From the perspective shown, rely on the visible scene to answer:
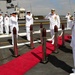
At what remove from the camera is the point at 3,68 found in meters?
8.15

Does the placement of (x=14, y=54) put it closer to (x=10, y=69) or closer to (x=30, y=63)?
(x=30, y=63)

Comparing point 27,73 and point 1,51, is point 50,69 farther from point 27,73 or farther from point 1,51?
point 1,51

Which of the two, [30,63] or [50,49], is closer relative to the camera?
[30,63]

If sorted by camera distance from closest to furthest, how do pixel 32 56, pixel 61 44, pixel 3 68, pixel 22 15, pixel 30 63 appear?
pixel 3 68, pixel 30 63, pixel 32 56, pixel 61 44, pixel 22 15

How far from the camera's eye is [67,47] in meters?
12.1

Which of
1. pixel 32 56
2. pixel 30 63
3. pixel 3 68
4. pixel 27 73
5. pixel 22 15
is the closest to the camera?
pixel 27 73

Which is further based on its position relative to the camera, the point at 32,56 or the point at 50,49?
the point at 50,49

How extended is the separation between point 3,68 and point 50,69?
160 cm

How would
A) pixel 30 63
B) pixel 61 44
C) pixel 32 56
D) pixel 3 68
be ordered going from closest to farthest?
pixel 3 68 → pixel 30 63 → pixel 32 56 → pixel 61 44

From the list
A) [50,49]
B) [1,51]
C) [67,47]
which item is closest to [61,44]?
[67,47]

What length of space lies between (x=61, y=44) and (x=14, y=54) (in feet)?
11.3

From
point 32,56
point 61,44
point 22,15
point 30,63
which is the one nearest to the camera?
point 30,63

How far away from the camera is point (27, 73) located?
756 centimetres

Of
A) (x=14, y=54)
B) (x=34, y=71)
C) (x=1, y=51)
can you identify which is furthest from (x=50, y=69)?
(x=1, y=51)
